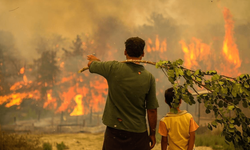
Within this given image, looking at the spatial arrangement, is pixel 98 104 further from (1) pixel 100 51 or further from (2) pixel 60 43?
(2) pixel 60 43

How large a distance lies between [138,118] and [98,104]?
43.9ft

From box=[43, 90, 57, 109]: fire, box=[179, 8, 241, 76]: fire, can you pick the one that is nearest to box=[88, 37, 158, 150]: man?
box=[43, 90, 57, 109]: fire

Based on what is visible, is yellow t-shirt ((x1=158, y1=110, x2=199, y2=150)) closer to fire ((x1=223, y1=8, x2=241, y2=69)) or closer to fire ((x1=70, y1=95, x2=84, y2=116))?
fire ((x1=70, y1=95, x2=84, y2=116))

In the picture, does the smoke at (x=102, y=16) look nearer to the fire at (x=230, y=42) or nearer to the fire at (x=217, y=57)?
the fire at (x=230, y=42)

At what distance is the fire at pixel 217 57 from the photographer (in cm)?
1441

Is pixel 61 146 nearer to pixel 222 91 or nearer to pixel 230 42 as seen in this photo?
pixel 222 91

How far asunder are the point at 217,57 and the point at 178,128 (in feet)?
47.7

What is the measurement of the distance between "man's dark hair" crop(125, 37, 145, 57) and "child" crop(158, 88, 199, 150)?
0.60 metres

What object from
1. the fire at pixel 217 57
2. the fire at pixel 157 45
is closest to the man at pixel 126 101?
the fire at pixel 217 57

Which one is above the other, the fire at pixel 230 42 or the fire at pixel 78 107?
the fire at pixel 230 42

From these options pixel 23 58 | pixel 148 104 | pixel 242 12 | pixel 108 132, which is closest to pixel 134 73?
pixel 148 104

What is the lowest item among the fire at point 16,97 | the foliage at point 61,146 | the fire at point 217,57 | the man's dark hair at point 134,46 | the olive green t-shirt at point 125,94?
the foliage at point 61,146

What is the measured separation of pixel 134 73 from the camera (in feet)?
6.82

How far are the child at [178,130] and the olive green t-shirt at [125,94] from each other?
388 mm
